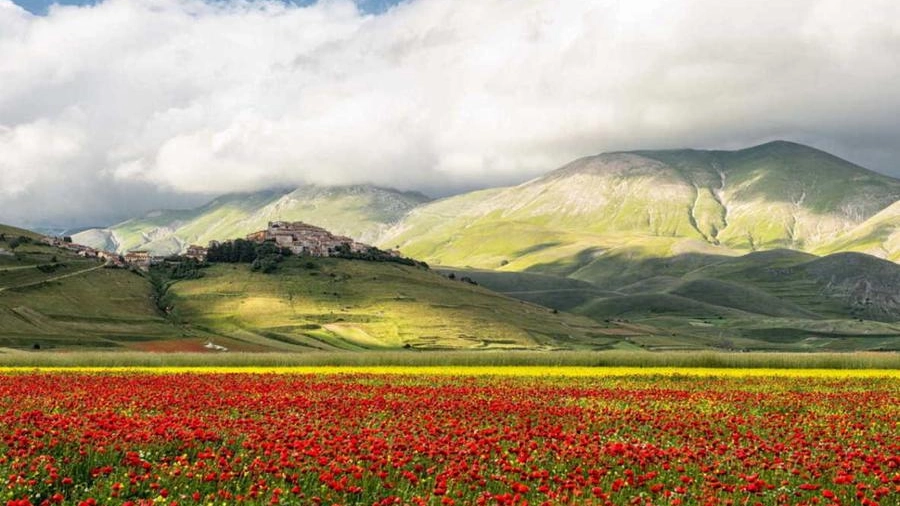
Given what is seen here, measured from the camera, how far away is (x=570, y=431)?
3072 centimetres

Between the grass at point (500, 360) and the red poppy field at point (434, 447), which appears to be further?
the grass at point (500, 360)

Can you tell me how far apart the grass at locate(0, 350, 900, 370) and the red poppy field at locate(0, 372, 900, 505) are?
37193mm

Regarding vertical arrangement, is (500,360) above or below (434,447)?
below

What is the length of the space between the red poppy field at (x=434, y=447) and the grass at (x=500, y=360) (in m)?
37.2

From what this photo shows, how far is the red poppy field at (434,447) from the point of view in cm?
2031

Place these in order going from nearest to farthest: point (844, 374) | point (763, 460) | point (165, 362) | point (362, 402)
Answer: point (763, 460) < point (362, 402) < point (844, 374) < point (165, 362)

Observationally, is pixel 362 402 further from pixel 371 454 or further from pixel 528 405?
pixel 371 454

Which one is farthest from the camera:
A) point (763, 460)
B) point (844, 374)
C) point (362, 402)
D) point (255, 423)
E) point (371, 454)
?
point (844, 374)

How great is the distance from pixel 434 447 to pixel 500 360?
63602mm

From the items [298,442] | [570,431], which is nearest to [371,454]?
[298,442]

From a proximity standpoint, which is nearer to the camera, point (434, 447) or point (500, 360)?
point (434, 447)

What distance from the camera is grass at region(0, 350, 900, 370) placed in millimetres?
82812

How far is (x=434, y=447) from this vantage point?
78.6ft

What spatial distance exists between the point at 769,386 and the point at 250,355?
54496 mm
